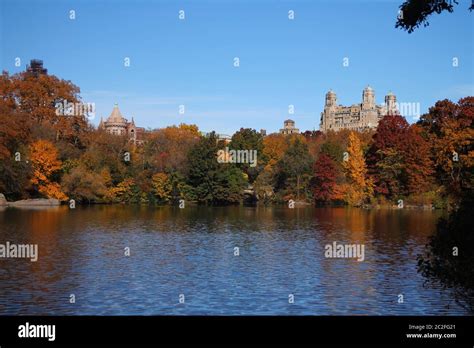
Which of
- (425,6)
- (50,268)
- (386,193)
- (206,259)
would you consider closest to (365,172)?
(386,193)

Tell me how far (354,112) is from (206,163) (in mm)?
118192

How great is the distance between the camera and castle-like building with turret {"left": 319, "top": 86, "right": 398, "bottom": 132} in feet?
500

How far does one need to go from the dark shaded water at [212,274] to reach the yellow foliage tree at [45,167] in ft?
64.8

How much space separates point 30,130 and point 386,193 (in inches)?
1098

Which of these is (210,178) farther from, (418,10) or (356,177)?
(418,10)

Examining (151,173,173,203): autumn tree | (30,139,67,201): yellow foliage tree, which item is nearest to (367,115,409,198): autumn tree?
(151,173,173,203): autumn tree

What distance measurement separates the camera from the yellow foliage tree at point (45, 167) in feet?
144

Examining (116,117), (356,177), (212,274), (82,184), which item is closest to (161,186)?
(82,184)

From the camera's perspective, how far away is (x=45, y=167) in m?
44.2

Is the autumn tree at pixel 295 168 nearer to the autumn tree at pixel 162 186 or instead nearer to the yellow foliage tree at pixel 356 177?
the yellow foliage tree at pixel 356 177

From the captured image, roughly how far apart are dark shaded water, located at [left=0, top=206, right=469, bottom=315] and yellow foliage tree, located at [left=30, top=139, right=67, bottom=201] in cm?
1976

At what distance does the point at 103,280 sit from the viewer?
1342 cm

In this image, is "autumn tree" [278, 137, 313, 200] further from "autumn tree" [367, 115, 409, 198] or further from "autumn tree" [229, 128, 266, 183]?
"autumn tree" [367, 115, 409, 198]
